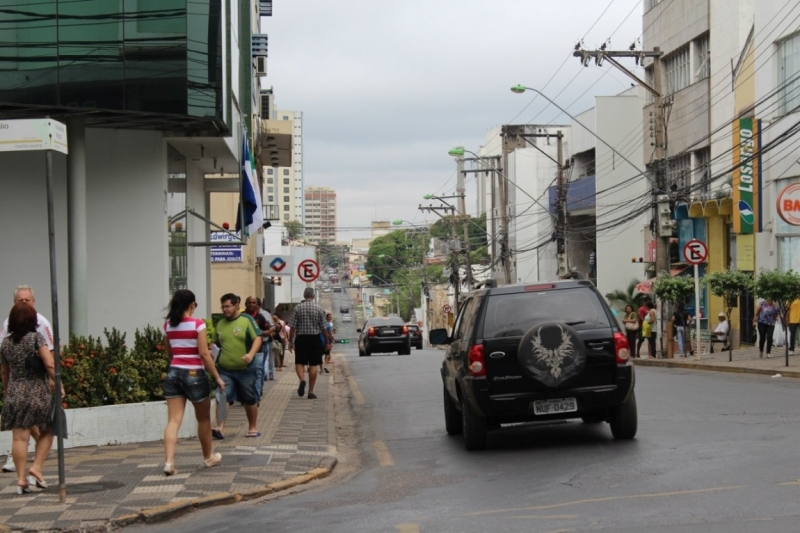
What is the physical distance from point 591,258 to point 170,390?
2022 inches

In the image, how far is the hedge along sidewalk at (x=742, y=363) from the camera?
23234 millimetres

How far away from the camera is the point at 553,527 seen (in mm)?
7137

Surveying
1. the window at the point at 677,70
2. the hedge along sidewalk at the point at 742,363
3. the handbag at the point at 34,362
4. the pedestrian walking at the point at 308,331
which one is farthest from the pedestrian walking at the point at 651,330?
the handbag at the point at 34,362

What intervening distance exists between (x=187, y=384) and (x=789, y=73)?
25.4 m

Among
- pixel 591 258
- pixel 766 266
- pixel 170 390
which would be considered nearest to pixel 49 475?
pixel 170 390

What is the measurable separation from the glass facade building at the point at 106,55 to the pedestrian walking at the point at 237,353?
396 centimetres

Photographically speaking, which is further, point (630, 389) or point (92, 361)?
point (92, 361)

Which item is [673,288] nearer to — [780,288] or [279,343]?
[780,288]

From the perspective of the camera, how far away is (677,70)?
43.3 m

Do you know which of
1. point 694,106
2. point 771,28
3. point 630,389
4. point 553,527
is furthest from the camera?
point 694,106

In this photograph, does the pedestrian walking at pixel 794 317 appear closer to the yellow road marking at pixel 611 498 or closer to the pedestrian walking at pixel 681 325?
the pedestrian walking at pixel 681 325

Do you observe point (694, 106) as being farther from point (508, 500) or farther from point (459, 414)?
point (508, 500)

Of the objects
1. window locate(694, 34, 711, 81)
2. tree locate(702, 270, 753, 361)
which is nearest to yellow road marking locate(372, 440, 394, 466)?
tree locate(702, 270, 753, 361)

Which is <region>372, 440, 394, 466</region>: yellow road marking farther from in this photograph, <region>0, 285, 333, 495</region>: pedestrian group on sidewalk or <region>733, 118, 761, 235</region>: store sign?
<region>733, 118, 761, 235</region>: store sign
